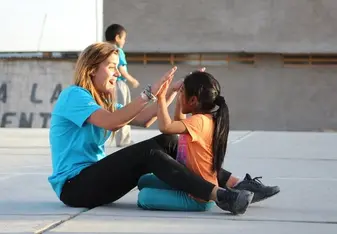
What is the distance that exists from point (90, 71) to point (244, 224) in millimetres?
1370

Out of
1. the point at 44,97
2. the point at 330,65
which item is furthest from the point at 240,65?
the point at 44,97

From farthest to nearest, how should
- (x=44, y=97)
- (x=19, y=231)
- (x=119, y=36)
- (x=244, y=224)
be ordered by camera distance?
(x=44, y=97), (x=119, y=36), (x=244, y=224), (x=19, y=231)

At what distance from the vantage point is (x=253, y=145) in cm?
1253

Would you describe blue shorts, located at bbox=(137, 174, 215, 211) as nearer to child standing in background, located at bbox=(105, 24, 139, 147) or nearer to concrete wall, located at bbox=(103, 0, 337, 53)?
child standing in background, located at bbox=(105, 24, 139, 147)

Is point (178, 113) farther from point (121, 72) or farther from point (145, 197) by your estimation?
point (121, 72)

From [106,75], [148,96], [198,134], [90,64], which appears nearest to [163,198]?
[198,134]

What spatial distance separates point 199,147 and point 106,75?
0.74 meters

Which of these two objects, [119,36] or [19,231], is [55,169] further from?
[119,36]

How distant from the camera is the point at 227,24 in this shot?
95.8 ft

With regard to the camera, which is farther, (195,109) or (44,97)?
(44,97)

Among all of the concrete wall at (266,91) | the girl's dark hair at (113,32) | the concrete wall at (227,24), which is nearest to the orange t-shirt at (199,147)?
the girl's dark hair at (113,32)

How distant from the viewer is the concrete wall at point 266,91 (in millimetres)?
28328

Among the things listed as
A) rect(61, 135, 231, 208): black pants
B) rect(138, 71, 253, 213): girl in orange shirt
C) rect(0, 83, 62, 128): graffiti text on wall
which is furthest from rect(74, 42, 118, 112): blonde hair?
rect(0, 83, 62, 128): graffiti text on wall

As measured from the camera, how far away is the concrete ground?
4.55m
